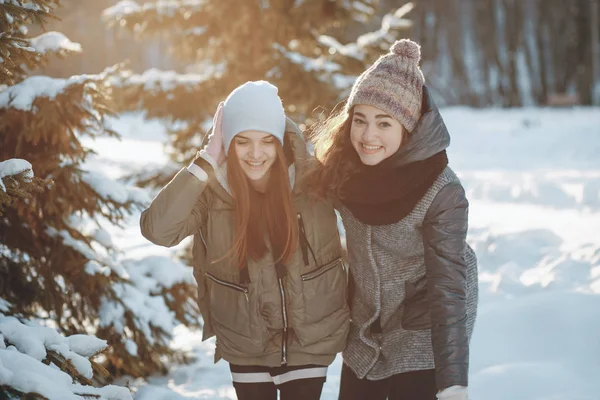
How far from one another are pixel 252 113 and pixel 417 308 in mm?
1139

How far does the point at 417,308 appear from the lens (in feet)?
8.36

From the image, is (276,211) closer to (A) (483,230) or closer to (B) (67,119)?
(B) (67,119)

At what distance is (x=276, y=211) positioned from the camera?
8.55 ft

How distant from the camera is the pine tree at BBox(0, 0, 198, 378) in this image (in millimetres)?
3182

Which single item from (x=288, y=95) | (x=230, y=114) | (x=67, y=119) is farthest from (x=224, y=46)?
(x=230, y=114)

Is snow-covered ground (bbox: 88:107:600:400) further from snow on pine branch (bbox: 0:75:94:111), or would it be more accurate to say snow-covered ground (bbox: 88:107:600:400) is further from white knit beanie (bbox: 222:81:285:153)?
white knit beanie (bbox: 222:81:285:153)

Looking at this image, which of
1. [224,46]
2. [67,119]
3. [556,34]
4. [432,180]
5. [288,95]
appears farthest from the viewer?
[556,34]

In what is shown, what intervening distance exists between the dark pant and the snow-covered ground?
1.19 metres

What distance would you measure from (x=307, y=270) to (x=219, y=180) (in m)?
0.57

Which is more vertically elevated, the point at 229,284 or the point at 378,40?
the point at 378,40

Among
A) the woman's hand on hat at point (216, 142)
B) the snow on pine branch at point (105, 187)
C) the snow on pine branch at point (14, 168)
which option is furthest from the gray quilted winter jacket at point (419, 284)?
the snow on pine branch at point (105, 187)

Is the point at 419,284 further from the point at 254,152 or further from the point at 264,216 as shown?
the point at 254,152

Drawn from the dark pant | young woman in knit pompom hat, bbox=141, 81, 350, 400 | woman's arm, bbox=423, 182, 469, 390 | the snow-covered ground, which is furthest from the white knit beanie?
the snow-covered ground

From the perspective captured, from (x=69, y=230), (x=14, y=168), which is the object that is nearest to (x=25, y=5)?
(x=14, y=168)
